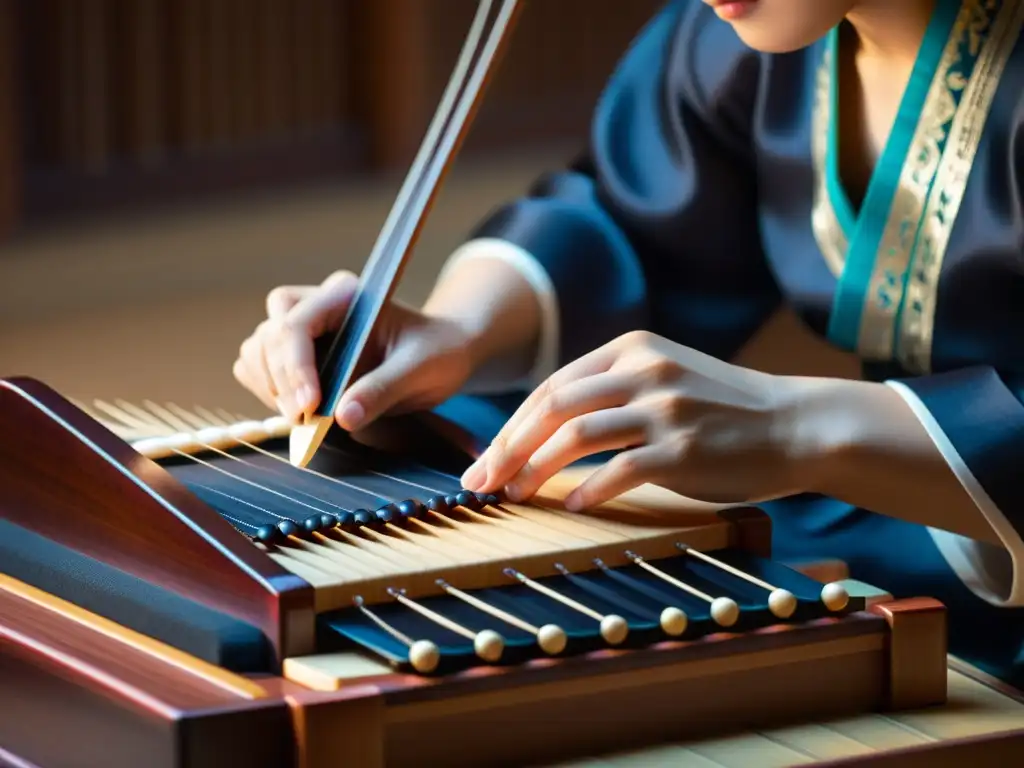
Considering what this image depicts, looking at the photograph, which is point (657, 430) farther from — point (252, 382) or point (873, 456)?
point (252, 382)

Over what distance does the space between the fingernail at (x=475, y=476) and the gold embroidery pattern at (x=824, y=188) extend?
0.33 m

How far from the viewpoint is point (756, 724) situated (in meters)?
0.88

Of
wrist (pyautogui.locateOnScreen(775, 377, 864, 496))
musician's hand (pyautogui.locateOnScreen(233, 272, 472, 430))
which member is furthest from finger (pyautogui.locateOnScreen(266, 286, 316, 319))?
wrist (pyautogui.locateOnScreen(775, 377, 864, 496))

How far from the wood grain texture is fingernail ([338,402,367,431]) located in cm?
16

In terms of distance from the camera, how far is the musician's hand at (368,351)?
1.10 metres

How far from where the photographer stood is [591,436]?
0.94 meters

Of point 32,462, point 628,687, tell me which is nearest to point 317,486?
point 32,462

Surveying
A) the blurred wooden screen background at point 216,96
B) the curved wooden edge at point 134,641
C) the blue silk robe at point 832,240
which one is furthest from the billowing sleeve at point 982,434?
the blurred wooden screen background at point 216,96

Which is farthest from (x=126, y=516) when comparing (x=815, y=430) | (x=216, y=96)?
(x=216, y=96)

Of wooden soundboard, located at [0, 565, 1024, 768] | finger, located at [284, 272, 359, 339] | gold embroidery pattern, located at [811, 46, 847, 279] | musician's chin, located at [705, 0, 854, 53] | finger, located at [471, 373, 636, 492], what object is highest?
musician's chin, located at [705, 0, 854, 53]

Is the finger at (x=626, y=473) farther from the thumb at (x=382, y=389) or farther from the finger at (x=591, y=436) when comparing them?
the thumb at (x=382, y=389)

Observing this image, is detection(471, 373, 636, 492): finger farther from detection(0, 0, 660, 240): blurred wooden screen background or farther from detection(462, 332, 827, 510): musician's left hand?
detection(0, 0, 660, 240): blurred wooden screen background

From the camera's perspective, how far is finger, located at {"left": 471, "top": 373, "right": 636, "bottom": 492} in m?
0.96

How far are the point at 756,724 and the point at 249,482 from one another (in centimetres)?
30
